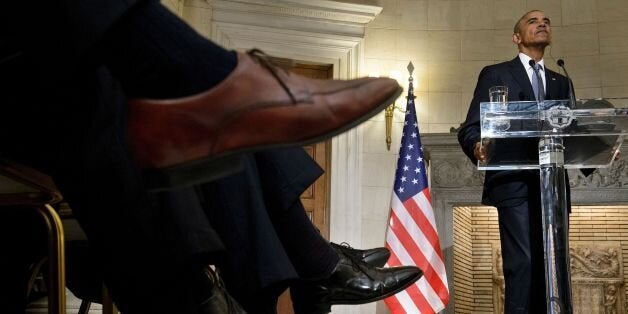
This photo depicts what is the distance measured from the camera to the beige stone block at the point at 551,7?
5.63m

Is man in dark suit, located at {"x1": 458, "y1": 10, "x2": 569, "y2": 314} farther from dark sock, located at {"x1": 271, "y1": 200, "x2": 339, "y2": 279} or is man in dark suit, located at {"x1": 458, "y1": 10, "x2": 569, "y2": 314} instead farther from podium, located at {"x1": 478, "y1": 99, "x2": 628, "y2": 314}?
dark sock, located at {"x1": 271, "y1": 200, "x2": 339, "y2": 279}

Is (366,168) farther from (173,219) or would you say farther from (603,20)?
(173,219)

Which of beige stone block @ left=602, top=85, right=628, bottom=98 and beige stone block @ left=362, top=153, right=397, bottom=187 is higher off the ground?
beige stone block @ left=602, top=85, right=628, bottom=98

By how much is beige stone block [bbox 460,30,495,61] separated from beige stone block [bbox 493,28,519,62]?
1.1 inches

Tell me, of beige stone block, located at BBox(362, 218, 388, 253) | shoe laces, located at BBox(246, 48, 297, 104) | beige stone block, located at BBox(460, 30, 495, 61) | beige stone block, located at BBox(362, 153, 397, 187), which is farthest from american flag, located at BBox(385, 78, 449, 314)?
shoe laces, located at BBox(246, 48, 297, 104)

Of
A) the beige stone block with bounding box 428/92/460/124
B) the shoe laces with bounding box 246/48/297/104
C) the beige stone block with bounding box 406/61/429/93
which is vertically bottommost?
the shoe laces with bounding box 246/48/297/104

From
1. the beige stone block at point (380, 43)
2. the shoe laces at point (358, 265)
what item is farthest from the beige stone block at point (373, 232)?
the shoe laces at point (358, 265)

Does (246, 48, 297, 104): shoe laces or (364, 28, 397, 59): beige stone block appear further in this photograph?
(364, 28, 397, 59): beige stone block

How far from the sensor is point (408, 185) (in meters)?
4.82

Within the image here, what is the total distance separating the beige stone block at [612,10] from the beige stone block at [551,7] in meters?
0.27

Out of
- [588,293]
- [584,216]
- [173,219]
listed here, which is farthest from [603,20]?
[173,219]

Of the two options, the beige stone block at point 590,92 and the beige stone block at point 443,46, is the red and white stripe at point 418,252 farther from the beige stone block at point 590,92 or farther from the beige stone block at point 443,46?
the beige stone block at point 590,92

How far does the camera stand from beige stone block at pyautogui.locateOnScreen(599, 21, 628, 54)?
215 inches

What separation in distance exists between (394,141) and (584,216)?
142 cm
